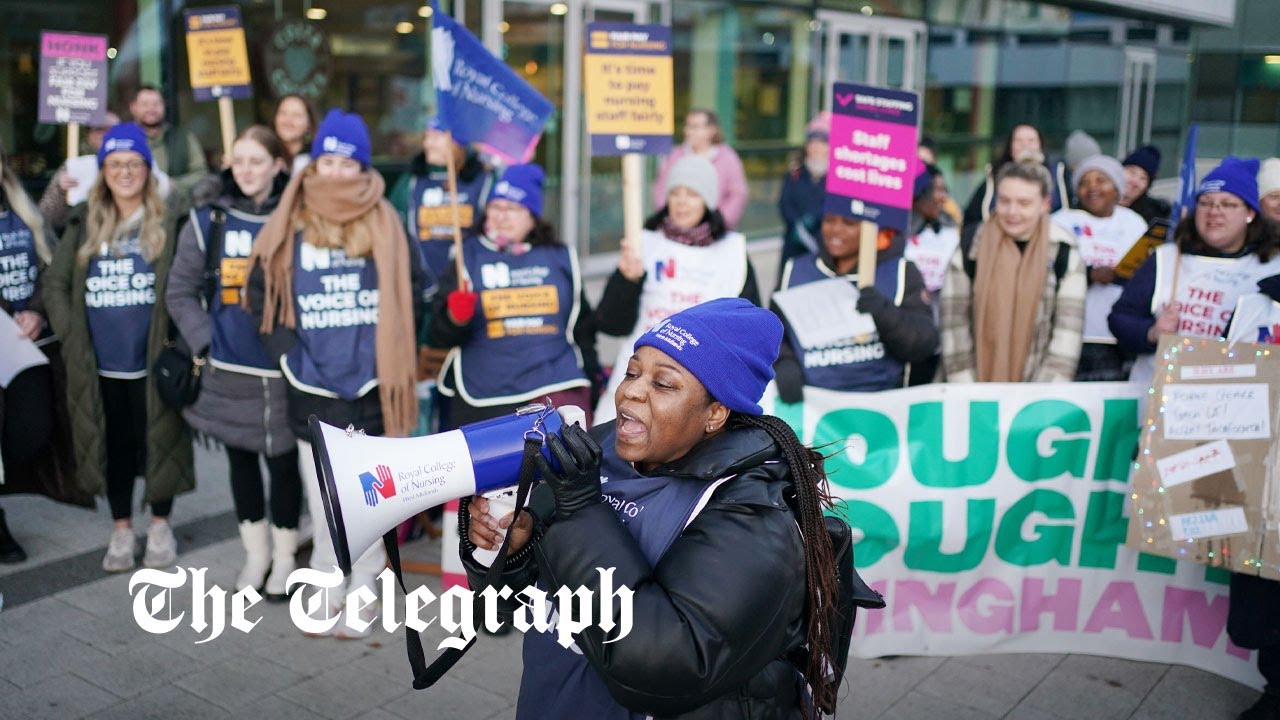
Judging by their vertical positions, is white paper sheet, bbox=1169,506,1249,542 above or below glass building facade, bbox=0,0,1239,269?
below

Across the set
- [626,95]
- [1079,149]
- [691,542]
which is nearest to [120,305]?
[626,95]

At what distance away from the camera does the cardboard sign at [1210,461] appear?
3.97m

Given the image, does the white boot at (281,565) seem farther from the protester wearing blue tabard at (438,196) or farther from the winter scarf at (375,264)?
the protester wearing blue tabard at (438,196)

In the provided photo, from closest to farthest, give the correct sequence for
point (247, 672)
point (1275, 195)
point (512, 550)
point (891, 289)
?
point (512, 550)
point (247, 672)
point (891, 289)
point (1275, 195)

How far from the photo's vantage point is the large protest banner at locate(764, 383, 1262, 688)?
177 inches

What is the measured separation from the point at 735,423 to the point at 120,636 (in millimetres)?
3213

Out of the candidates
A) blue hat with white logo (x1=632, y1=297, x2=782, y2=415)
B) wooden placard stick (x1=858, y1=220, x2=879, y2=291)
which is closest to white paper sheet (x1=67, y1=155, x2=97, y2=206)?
wooden placard stick (x1=858, y1=220, x2=879, y2=291)

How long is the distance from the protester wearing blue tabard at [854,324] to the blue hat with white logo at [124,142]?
2.71 metres

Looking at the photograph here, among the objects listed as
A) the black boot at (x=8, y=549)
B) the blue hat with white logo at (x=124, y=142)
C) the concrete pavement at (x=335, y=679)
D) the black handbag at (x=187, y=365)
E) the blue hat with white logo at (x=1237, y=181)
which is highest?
the blue hat with white logo at (x=124, y=142)

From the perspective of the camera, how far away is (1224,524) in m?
4.01

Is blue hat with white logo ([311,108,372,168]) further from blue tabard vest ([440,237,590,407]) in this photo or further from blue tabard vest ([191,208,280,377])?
blue tabard vest ([440,237,590,407])

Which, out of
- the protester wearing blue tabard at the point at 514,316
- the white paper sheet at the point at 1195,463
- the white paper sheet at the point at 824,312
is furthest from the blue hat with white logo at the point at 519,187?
the white paper sheet at the point at 1195,463

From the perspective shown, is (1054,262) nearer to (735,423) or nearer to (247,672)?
(735,423)

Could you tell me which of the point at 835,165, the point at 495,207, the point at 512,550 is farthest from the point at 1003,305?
the point at 512,550
